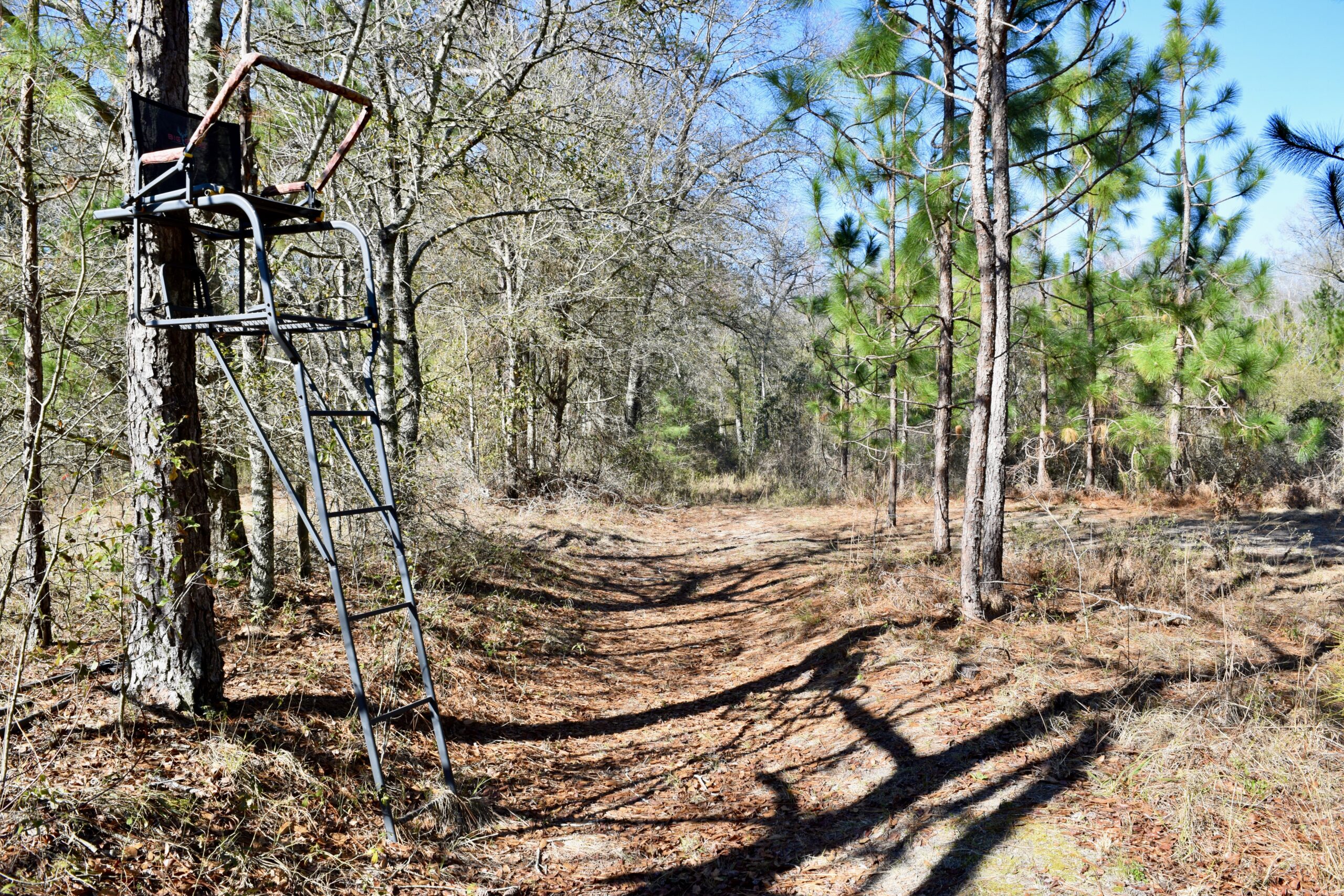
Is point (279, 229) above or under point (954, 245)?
under

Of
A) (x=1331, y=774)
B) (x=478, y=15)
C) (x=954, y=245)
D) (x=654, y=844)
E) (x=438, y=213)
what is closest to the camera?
(x=1331, y=774)

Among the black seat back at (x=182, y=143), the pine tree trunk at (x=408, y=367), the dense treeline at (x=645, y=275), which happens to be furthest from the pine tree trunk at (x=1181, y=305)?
the black seat back at (x=182, y=143)

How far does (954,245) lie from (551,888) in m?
8.85

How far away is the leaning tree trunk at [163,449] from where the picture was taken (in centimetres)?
400

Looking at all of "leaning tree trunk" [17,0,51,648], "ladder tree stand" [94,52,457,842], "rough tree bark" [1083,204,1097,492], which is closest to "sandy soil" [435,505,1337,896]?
"ladder tree stand" [94,52,457,842]

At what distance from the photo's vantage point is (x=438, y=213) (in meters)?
12.1

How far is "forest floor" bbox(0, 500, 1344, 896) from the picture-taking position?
137 inches

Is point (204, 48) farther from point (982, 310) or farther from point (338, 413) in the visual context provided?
point (982, 310)

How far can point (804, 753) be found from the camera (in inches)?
208

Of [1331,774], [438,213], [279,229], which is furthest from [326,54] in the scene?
[1331,774]

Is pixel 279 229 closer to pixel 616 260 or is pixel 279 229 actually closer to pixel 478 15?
pixel 478 15

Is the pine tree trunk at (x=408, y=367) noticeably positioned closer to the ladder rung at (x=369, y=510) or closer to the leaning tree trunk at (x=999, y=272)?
the ladder rung at (x=369, y=510)

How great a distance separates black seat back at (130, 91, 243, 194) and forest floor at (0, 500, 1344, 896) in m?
2.59

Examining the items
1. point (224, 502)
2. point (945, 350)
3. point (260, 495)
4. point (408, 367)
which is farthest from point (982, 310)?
point (224, 502)
